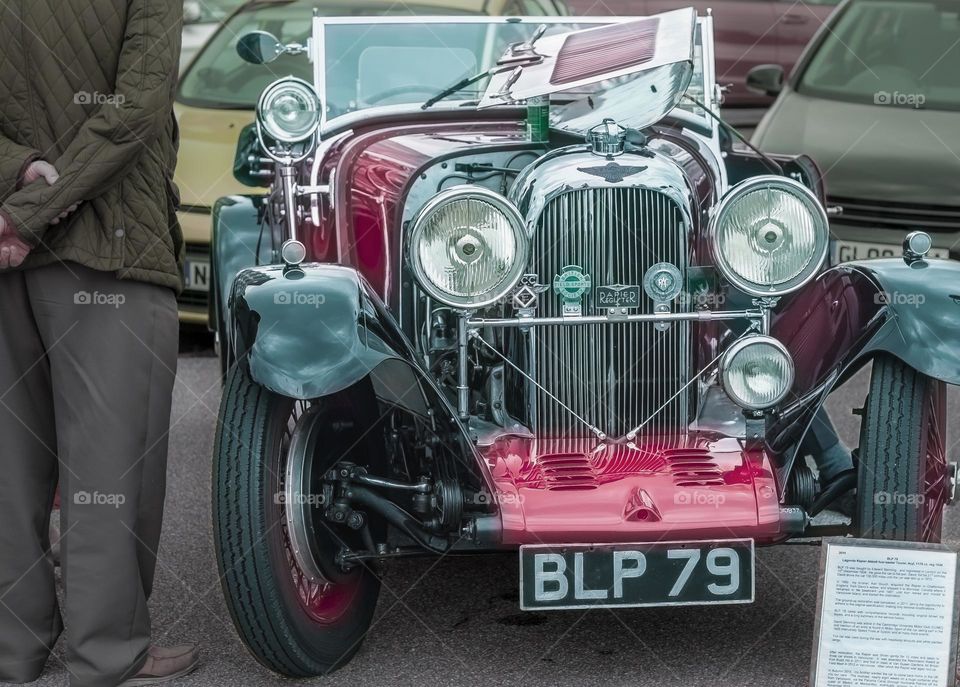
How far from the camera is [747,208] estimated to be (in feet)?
11.4

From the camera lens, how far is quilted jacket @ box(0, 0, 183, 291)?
3250mm

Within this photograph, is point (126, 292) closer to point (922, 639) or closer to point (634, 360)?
point (634, 360)

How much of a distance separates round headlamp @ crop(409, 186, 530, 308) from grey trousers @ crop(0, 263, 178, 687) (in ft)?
2.09

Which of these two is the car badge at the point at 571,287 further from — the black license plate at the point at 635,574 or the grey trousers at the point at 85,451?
the grey trousers at the point at 85,451

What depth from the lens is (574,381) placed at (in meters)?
3.68

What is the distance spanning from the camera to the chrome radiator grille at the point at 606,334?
3.64m

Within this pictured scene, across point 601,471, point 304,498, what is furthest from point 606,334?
point 304,498

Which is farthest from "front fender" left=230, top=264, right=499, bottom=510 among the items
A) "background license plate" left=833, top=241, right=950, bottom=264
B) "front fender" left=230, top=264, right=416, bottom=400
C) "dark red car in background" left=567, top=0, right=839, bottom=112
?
"dark red car in background" left=567, top=0, right=839, bottom=112

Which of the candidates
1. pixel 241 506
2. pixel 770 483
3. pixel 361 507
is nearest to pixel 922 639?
pixel 770 483

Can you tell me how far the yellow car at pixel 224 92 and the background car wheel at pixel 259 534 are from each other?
124 inches

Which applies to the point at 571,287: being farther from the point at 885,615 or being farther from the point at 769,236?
the point at 885,615

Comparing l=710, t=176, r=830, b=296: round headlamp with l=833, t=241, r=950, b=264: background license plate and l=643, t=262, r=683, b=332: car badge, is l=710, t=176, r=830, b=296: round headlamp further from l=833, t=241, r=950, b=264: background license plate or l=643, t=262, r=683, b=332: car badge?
l=833, t=241, r=950, b=264: background license plate

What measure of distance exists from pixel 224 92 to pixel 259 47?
8.42 ft

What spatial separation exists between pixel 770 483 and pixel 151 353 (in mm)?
1490
